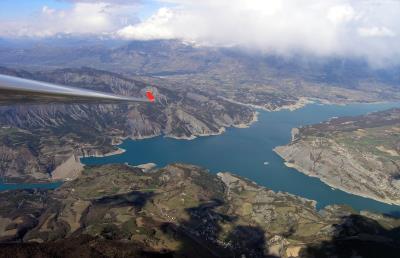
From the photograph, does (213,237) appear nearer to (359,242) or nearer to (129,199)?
(359,242)

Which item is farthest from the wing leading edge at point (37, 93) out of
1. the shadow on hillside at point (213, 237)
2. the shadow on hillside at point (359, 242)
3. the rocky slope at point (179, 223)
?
the shadow on hillside at point (359, 242)

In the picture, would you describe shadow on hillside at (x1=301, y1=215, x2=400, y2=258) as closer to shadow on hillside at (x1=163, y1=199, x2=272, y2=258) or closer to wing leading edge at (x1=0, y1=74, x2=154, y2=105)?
shadow on hillside at (x1=163, y1=199, x2=272, y2=258)

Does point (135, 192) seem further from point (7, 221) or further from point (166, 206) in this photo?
point (7, 221)

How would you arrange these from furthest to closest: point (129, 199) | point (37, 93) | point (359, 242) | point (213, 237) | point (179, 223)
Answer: point (129, 199) < point (179, 223) < point (213, 237) < point (359, 242) < point (37, 93)

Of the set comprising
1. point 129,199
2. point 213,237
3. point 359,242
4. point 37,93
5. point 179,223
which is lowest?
point 129,199

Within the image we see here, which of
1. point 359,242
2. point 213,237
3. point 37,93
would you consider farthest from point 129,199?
point 37,93

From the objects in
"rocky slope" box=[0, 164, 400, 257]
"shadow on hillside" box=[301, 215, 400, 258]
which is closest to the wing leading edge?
"rocky slope" box=[0, 164, 400, 257]

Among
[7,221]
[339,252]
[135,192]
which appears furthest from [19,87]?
[135,192]
